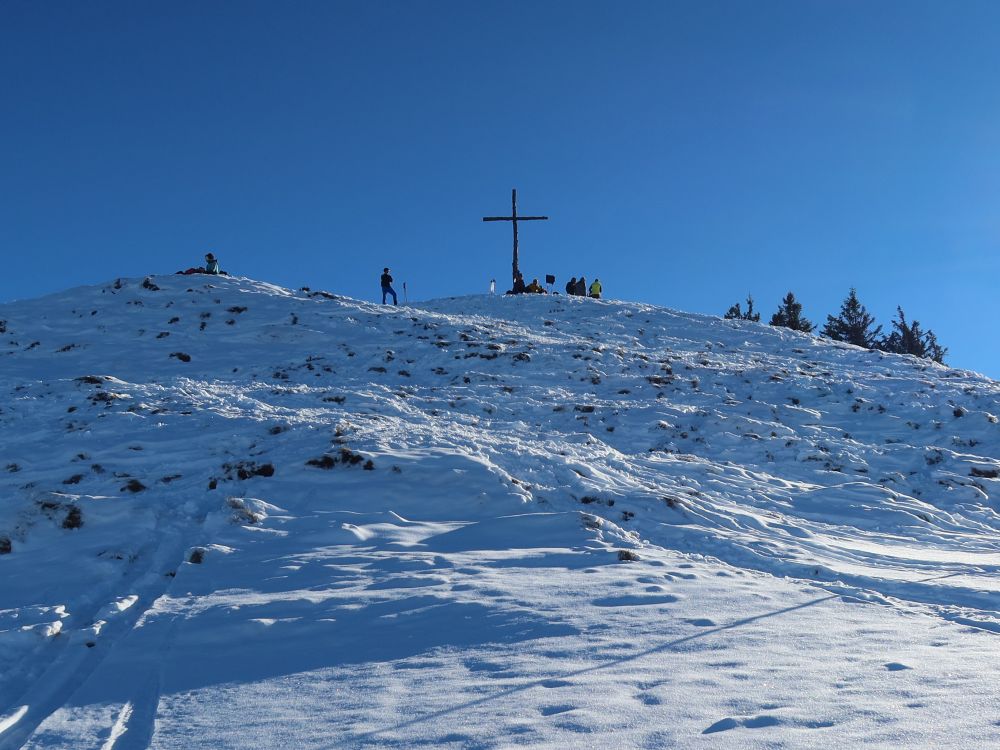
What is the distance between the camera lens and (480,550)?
298 inches

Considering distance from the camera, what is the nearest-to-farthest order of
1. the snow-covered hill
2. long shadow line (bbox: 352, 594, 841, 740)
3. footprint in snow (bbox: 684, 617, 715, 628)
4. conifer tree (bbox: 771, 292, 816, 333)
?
long shadow line (bbox: 352, 594, 841, 740), the snow-covered hill, footprint in snow (bbox: 684, 617, 715, 628), conifer tree (bbox: 771, 292, 816, 333)

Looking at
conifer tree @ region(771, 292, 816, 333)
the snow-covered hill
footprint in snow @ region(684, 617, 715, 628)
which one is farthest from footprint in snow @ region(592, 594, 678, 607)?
conifer tree @ region(771, 292, 816, 333)

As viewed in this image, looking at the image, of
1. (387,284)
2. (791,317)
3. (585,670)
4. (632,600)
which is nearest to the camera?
(585,670)

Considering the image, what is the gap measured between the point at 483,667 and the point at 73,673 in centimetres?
283

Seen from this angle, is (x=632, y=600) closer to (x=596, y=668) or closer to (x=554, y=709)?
(x=596, y=668)

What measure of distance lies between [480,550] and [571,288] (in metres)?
25.7

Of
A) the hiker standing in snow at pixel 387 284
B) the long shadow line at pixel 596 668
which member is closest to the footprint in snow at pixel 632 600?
the long shadow line at pixel 596 668

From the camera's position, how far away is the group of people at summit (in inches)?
1241

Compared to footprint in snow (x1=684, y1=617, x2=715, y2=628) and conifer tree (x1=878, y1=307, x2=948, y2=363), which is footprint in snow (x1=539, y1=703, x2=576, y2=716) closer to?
footprint in snow (x1=684, y1=617, x2=715, y2=628)

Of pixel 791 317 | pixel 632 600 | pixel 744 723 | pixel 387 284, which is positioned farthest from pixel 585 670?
pixel 791 317

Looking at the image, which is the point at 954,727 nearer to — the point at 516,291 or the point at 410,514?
the point at 410,514

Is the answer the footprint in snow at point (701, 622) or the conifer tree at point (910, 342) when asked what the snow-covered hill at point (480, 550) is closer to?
the footprint in snow at point (701, 622)

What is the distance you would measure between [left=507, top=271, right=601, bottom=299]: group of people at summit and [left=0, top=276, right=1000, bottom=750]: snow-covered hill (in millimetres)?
13595

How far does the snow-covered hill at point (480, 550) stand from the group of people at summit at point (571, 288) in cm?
1359
